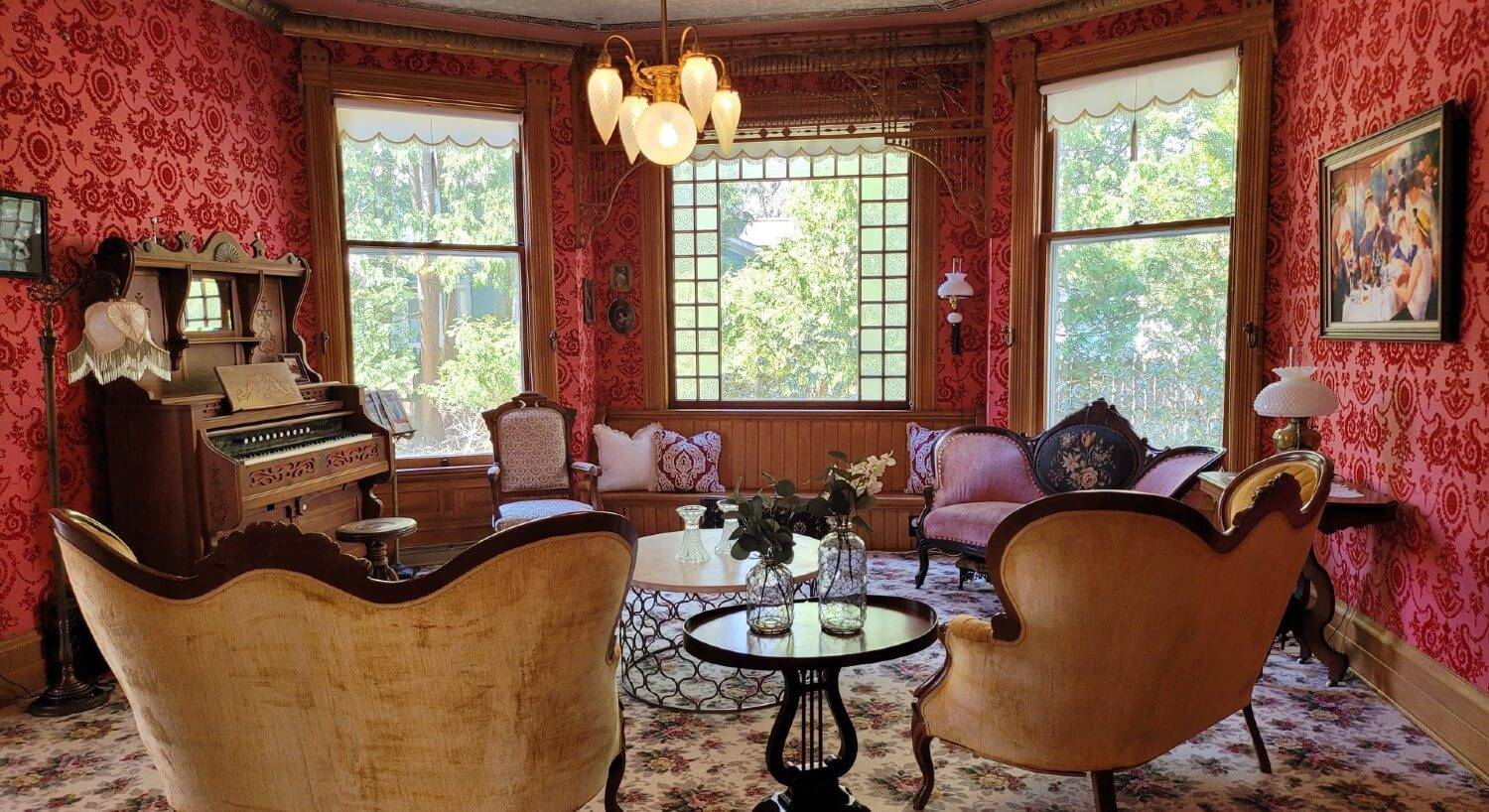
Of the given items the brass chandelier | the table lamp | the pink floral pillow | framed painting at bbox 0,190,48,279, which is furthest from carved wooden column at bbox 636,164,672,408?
the table lamp

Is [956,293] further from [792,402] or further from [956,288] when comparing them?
[792,402]

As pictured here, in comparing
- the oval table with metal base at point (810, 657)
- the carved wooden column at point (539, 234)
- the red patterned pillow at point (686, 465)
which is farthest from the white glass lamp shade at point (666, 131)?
the red patterned pillow at point (686, 465)

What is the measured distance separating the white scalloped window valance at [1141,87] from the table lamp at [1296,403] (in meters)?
1.92

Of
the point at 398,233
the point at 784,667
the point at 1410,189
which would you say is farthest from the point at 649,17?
the point at 784,667

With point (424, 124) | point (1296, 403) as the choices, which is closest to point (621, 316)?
point (424, 124)

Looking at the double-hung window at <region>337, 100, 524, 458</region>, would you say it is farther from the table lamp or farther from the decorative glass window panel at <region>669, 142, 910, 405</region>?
the table lamp

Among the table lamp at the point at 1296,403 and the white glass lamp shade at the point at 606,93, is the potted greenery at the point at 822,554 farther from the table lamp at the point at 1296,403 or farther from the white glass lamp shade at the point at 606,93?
the table lamp at the point at 1296,403

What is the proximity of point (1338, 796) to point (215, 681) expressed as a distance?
3.15 m

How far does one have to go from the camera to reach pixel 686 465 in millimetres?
6652

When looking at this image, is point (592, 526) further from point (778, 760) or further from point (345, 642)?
point (778, 760)

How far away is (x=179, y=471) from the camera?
4.26 meters

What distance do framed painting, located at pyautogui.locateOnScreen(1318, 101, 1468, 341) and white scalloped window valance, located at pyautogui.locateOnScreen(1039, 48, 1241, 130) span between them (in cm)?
107

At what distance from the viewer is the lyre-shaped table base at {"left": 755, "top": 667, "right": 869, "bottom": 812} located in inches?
105

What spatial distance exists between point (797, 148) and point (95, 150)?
4.02 meters
